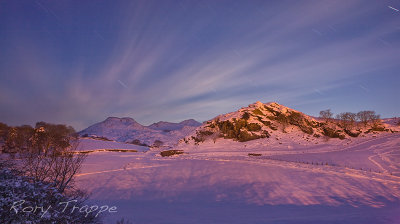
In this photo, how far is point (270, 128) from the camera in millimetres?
65875

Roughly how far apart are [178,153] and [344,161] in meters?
32.5

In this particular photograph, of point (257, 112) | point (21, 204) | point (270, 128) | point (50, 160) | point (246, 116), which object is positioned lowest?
point (21, 204)

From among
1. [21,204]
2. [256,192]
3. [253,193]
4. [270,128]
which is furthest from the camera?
[270,128]

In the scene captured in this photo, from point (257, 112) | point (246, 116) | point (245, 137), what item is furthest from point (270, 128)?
point (245, 137)

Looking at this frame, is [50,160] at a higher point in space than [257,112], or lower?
lower

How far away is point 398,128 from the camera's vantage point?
70.1 metres

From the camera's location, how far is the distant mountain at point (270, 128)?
61.7 m

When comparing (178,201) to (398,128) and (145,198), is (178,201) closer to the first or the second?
(145,198)

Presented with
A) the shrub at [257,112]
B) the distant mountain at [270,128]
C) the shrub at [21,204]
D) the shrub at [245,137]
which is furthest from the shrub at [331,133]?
the shrub at [21,204]

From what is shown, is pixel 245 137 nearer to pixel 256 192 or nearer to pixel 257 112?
pixel 257 112

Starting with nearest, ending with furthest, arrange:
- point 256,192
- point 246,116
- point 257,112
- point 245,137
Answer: point 256,192 → point 245,137 → point 246,116 → point 257,112

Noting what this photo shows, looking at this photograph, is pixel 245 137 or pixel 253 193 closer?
pixel 253 193

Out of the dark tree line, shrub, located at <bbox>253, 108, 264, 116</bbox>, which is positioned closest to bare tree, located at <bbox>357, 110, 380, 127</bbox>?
shrub, located at <bbox>253, 108, 264, 116</bbox>

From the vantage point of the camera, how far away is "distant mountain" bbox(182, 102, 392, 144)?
61.7 meters
